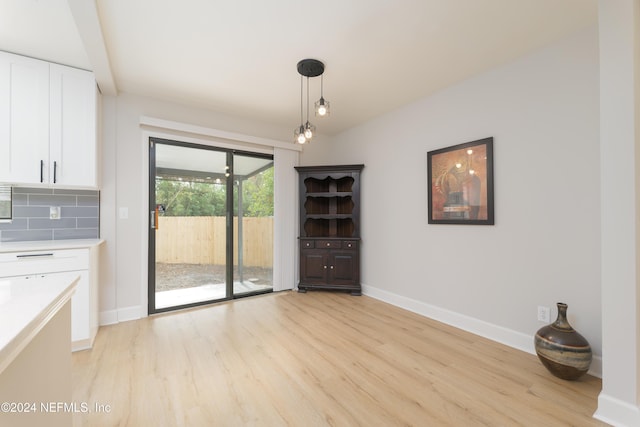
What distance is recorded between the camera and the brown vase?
185 cm

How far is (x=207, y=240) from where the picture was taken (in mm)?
3625

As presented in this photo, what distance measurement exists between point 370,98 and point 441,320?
2740 mm

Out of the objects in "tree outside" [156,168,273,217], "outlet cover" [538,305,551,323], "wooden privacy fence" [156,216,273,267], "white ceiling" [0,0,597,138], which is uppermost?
"white ceiling" [0,0,597,138]

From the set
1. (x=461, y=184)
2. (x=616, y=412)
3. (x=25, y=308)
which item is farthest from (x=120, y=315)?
(x=616, y=412)

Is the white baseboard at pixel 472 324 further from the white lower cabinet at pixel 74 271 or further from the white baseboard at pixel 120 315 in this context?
the white lower cabinet at pixel 74 271

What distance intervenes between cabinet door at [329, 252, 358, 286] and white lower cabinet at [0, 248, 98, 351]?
280cm

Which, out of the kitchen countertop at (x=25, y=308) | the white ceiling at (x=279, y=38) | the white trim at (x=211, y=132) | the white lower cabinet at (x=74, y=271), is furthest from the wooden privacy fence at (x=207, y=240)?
the kitchen countertop at (x=25, y=308)

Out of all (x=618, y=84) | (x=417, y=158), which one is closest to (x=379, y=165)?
(x=417, y=158)

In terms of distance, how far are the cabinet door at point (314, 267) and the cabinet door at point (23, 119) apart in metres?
3.08

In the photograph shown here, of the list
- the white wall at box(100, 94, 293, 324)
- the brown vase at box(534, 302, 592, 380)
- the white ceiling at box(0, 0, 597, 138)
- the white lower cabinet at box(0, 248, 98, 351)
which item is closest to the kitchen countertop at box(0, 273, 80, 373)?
the white lower cabinet at box(0, 248, 98, 351)

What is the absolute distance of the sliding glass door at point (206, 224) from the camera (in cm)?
331

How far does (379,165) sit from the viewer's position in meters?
3.88

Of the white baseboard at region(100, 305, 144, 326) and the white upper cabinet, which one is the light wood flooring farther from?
the white upper cabinet

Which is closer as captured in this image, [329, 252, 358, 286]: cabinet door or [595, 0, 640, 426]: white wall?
[595, 0, 640, 426]: white wall
